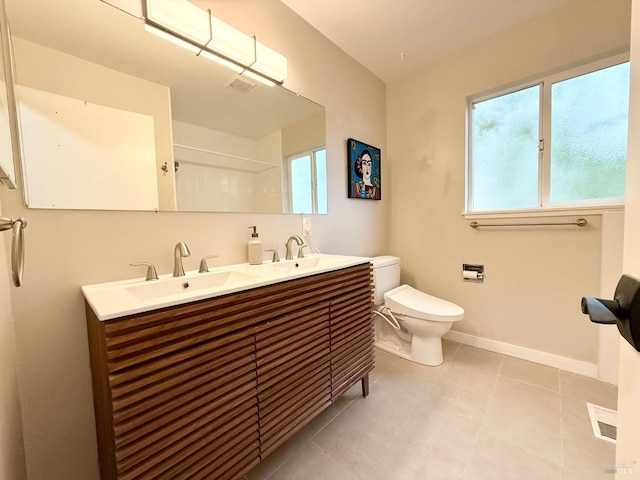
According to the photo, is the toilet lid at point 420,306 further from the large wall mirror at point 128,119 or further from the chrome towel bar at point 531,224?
the large wall mirror at point 128,119

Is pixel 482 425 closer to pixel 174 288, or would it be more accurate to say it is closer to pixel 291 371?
pixel 291 371

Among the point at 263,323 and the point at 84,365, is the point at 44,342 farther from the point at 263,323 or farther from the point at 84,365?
the point at 263,323

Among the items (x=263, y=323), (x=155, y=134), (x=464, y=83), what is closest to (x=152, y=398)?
(x=263, y=323)

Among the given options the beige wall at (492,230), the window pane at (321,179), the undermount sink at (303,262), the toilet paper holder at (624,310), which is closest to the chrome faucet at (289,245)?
the undermount sink at (303,262)

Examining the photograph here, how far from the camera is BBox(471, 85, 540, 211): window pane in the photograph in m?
1.90

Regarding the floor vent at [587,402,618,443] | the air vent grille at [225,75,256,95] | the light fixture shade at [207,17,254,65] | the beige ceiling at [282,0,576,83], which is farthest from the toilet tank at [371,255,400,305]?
the beige ceiling at [282,0,576,83]

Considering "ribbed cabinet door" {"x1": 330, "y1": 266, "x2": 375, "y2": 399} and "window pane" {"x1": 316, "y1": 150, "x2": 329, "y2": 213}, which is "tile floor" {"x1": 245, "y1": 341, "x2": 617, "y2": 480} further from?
"window pane" {"x1": 316, "y1": 150, "x2": 329, "y2": 213}

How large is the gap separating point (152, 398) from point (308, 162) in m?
1.54

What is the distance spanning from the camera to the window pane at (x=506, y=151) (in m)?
1.90

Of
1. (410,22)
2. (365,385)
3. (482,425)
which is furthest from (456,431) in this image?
(410,22)

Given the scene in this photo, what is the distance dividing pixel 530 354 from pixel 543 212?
40.8 inches

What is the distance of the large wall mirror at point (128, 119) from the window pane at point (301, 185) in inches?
5.7

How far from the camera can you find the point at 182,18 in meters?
1.18

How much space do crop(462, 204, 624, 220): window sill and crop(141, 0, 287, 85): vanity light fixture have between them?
1732 mm
